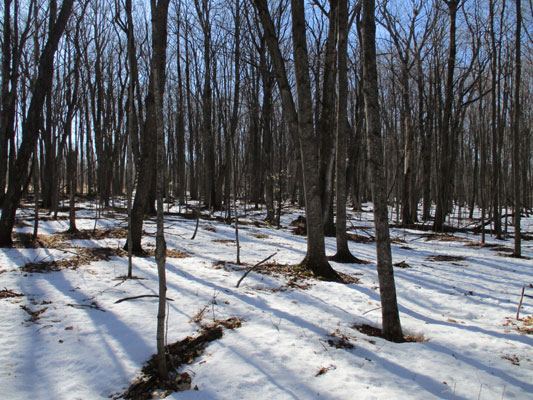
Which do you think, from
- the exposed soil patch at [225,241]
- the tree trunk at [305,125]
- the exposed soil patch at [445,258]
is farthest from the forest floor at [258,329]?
the exposed soil patch at [225,241]

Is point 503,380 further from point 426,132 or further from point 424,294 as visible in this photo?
point 426,132

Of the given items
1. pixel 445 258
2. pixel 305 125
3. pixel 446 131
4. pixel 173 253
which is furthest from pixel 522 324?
pixel 446 131

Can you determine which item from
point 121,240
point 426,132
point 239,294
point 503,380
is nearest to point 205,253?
point 121,240

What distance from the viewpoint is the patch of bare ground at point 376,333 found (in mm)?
3463

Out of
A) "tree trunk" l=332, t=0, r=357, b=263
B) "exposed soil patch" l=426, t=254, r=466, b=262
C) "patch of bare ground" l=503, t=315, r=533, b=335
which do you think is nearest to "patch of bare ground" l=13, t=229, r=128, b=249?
"tree trunk" l=332, t=0, r=357, b=263

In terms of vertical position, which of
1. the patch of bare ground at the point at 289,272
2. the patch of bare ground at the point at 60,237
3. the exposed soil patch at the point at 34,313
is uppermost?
the patch of bare ground at the point at 60,237

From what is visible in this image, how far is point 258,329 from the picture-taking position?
132 inches

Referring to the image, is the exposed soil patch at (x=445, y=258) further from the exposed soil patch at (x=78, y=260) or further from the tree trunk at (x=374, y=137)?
the exposed soil patch at (x=78, y=260)

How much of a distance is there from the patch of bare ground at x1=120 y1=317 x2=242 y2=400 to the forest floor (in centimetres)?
4

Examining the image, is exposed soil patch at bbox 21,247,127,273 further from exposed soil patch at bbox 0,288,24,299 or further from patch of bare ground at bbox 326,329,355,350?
patch of bare ground at bbox 326,329,355,350

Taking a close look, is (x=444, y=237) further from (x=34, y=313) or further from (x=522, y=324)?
(x=34, y=313)

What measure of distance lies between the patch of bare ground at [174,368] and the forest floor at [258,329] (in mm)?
39

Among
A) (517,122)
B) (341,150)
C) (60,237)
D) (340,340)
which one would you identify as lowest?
(340,340)

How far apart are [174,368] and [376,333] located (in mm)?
2147
